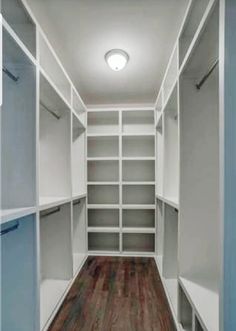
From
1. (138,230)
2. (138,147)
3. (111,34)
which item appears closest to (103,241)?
(138,230)

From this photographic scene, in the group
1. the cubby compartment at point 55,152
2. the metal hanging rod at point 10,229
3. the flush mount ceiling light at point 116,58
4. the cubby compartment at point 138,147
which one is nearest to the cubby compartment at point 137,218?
the cubby compartment at point 138,147

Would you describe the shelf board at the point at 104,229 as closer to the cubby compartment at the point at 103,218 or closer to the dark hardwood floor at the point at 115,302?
the cubby compartment at the point at 103,218

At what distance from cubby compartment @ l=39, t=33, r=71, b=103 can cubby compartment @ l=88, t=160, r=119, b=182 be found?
1327 mm

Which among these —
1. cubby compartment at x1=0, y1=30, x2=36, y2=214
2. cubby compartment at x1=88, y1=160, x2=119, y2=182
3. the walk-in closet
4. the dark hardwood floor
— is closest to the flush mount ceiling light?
the walk-in closet

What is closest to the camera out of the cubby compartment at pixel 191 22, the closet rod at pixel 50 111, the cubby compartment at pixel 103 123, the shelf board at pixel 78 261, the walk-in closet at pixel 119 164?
the walk-in closet at pixel 119 164

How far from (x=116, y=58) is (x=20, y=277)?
83.1 inches

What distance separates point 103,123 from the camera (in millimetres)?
3605

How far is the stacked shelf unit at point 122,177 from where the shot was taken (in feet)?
11.4

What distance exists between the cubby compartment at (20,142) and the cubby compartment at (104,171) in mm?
2135

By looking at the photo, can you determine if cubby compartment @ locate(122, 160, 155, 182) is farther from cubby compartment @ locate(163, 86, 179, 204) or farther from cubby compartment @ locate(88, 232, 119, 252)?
cubby compartment @ locate(163, 86, 179, 204)

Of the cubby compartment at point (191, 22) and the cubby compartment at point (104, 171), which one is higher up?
the cubby compartment at point (191, 22)

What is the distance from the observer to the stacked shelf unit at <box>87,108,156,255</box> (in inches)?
136

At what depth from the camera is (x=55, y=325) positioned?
171 cm

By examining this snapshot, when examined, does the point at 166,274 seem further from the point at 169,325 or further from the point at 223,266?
the point at 223,266
